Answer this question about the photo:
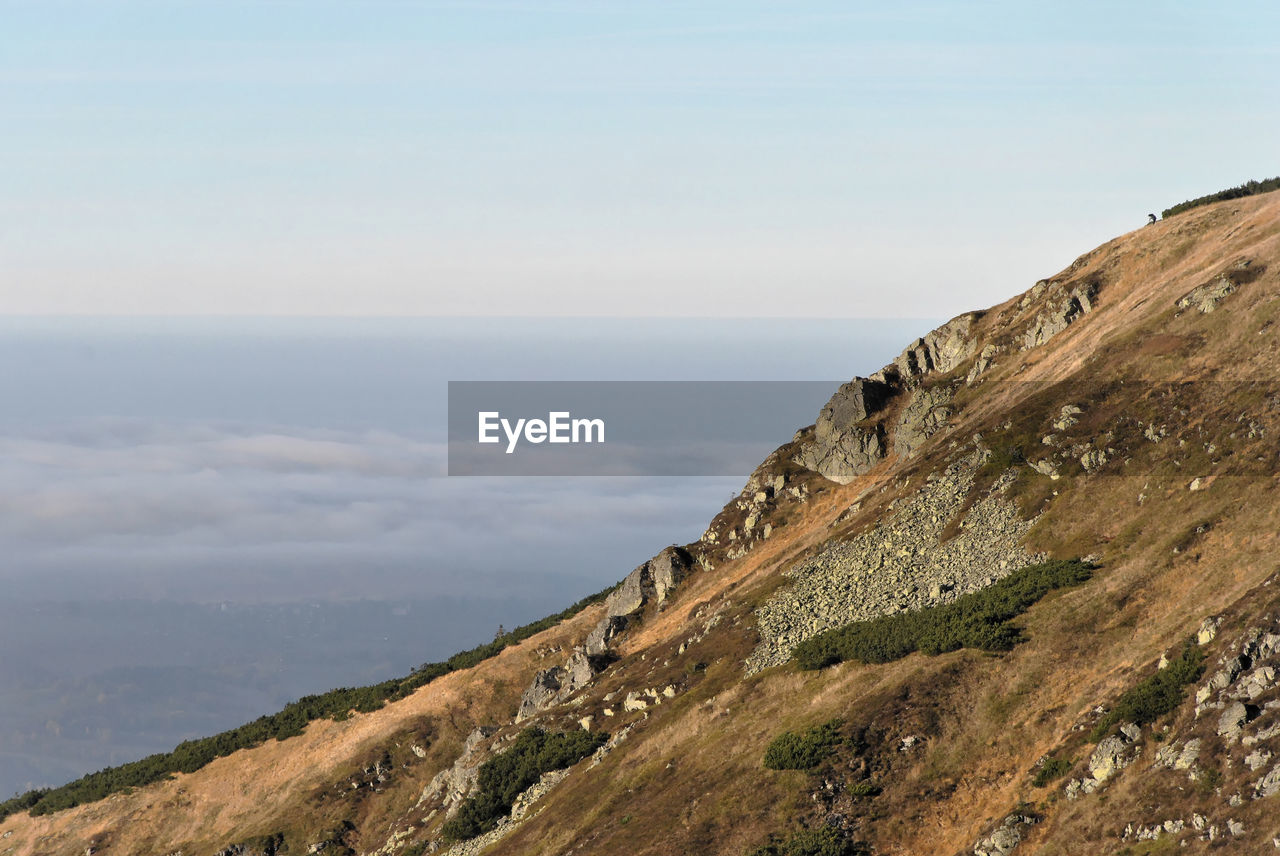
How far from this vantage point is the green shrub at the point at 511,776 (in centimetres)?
6906

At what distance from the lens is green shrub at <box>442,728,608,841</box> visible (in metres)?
69.1

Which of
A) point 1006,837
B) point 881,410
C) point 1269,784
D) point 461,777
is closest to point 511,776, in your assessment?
point 461,777

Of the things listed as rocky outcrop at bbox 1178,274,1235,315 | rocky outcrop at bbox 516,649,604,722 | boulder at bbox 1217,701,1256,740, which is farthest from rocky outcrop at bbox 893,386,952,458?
boulder at bbox 1217,701,1256,740

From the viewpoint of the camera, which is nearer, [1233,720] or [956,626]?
[1233,720]

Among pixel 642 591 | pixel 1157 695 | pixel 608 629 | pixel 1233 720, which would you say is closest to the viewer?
pixel 1233 720

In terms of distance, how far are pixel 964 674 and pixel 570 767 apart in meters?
26.0

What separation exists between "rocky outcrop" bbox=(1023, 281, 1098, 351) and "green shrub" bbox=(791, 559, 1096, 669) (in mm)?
35452

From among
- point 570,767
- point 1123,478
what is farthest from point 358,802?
point 1123,478

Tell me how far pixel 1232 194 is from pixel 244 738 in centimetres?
9942

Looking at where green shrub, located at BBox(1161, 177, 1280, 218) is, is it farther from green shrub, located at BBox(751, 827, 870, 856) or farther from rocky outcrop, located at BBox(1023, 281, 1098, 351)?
green shrub, located at BBox(751, 827, 870, 856)

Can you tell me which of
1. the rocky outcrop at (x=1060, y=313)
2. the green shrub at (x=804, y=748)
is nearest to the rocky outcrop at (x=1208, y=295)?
the rocky outcrop at (x=1060, y=313)

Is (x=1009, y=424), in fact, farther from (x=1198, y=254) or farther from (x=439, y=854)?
(x=439, y=854)

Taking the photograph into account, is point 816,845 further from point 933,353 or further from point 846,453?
point 933,353

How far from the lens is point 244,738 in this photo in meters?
102
